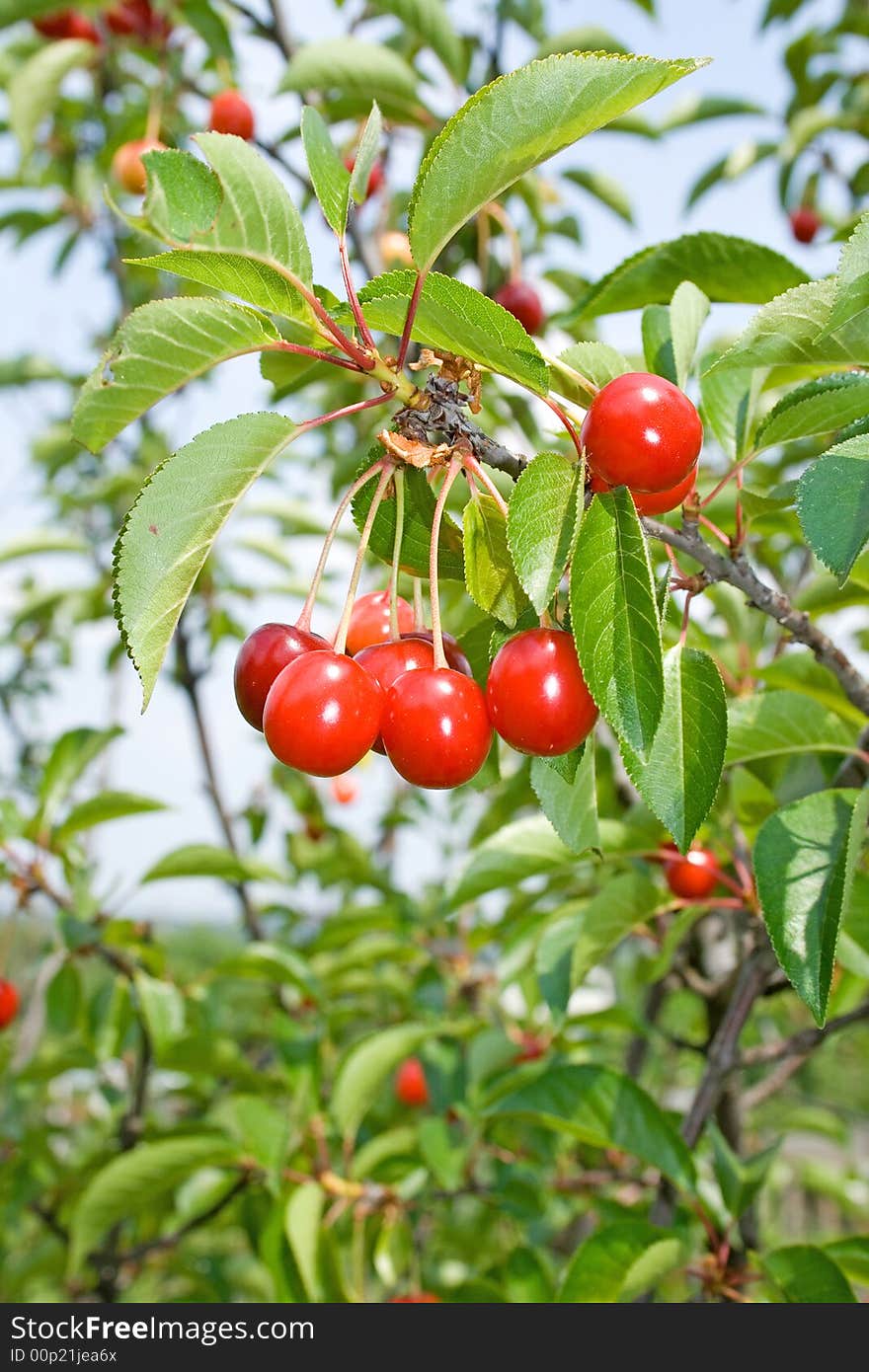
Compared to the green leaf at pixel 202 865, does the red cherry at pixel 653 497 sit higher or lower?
higher

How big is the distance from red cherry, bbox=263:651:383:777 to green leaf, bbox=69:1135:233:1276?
1551 mm

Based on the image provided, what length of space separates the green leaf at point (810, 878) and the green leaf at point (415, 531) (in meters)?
0.49

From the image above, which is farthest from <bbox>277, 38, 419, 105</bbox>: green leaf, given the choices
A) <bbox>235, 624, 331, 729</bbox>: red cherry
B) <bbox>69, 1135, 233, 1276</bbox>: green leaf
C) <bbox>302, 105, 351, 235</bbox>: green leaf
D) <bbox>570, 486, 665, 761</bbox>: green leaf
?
<bbox>69, 1135, 233, 1276</bbox>: green leaf

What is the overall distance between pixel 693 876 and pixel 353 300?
125cm

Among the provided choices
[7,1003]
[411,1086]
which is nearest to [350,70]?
[7,1003]

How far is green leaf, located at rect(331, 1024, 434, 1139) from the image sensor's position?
2238mm

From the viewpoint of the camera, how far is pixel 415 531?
1196 mm

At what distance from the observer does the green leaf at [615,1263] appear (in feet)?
5.08

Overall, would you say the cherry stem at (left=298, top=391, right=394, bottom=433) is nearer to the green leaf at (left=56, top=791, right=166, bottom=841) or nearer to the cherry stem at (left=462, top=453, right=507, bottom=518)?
the cherry stem at (left=462, top=453, right=507, bottom=518)

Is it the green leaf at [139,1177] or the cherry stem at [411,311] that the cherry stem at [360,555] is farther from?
the green leaf at [139,1177]

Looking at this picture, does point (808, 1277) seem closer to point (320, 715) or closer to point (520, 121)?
point (320, 715)

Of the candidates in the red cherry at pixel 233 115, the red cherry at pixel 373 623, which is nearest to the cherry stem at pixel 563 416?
the red cherry at pixel 373 623

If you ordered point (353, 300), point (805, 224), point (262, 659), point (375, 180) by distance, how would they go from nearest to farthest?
point (353, 300)
point (262, 659)
point (375, 180)
point (805, 224)

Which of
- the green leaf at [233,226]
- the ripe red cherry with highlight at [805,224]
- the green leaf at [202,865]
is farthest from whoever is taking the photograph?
the ripe red cherry with highlight at [805,224]
